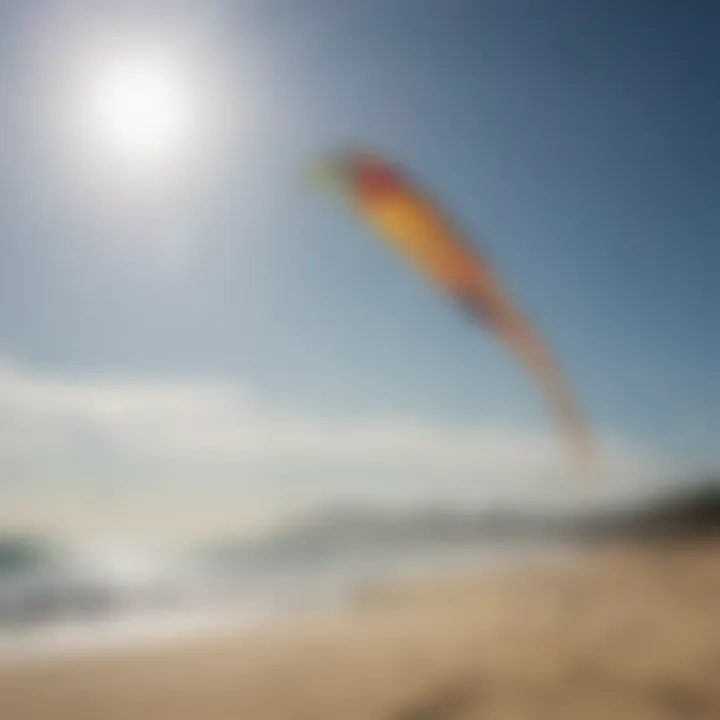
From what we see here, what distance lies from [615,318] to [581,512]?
0.82 feet

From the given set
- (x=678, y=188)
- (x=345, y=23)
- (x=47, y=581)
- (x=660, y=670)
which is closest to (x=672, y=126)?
(x=678, y=188)

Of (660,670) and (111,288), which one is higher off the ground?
(111,288)

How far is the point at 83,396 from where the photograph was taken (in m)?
1.08

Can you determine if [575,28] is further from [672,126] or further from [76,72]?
[76,72]

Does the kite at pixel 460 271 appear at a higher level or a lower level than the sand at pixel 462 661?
higher

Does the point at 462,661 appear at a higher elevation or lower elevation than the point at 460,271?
lower

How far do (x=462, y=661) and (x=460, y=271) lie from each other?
47 centimetres

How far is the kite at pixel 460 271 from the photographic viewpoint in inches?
46.8

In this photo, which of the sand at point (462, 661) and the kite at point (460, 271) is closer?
the sand at point (462, 661)

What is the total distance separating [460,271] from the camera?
1.19 metres

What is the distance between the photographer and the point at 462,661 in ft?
3.70

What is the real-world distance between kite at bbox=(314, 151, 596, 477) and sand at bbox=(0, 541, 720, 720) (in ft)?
0.55

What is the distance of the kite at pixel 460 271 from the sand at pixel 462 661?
168 mm

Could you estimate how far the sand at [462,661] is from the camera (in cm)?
105
